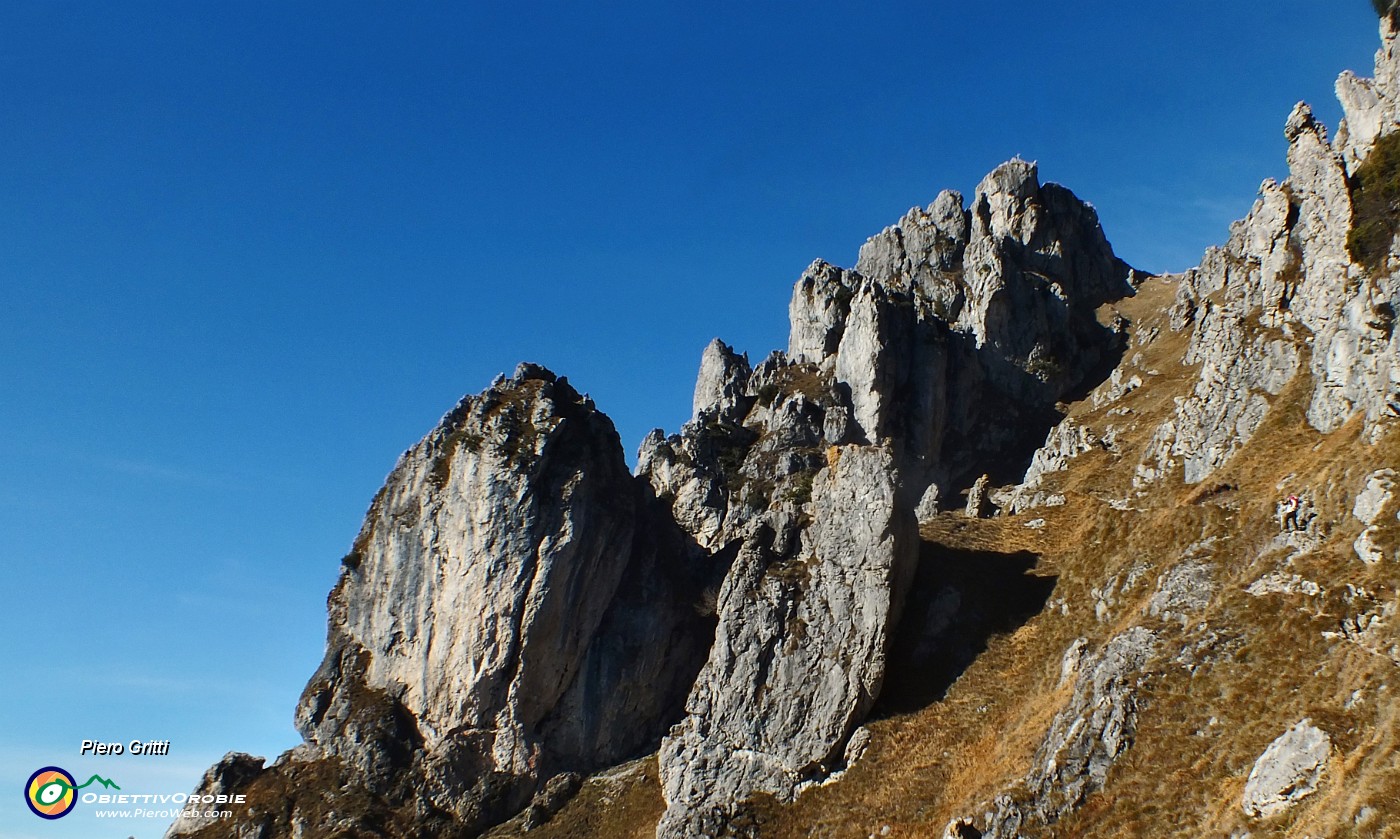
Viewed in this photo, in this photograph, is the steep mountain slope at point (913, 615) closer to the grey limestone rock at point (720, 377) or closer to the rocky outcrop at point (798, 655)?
the rocky outcrop at point (798, 655)

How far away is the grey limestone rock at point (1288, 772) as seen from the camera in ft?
98.9

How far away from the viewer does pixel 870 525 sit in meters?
58.8

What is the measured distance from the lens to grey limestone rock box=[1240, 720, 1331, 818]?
1187 inches

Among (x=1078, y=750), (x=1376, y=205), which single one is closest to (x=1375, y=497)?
(x=1078, y=750)

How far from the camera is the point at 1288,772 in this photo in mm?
30859

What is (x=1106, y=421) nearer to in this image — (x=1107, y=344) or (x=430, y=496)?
(x=1107, y=344)

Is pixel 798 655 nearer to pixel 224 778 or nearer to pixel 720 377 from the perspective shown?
pixel 224 778

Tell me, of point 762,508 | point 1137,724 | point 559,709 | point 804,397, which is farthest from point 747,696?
point 804,397

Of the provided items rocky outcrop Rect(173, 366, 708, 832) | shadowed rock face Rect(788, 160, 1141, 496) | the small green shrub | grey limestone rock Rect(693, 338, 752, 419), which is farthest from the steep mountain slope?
grey limestone rock Rect(693, 338, 752, 419)

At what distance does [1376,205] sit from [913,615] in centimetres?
3436

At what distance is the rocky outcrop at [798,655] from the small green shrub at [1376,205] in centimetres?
2800

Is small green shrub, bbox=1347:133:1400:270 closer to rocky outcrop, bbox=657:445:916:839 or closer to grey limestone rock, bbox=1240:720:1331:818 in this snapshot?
rocky outcrop, bbox=657:445:916:839

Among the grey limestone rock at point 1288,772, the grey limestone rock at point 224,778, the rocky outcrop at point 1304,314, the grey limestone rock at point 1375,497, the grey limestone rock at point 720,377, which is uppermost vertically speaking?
the grey limestone rock at point 720,377

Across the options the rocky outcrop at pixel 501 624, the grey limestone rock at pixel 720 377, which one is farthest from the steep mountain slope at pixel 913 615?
the grey limestone rock at pixel 720 377
